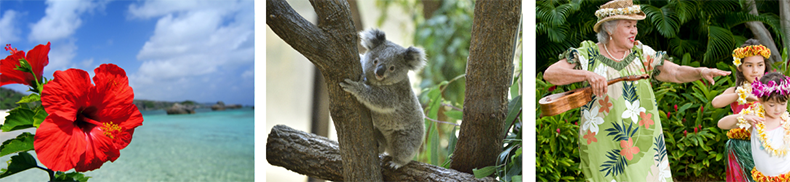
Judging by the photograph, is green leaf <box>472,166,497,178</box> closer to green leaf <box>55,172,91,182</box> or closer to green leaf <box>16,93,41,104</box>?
green leaf <box>55,172,91,182</box>

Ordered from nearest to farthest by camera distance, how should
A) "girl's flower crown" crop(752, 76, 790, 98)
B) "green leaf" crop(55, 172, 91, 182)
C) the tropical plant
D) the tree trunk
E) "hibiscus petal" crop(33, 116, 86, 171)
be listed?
"hibiscus petal" crop(33, 116, 86, 171)
"green leaf" crop(55, 172, 91, 182)
"girl's flower crown" crop(752, 76, 790, 98)
the tropical plant
the tree trunk

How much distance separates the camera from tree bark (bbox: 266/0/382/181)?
1.48 meters

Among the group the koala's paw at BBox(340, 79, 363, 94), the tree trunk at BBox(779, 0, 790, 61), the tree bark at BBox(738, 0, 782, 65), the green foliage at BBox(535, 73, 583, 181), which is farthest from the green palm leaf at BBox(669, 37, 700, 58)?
the koala's paw at BBox(340, 79, 363, 94)

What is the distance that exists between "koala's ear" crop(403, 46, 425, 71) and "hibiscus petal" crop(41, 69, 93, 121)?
0.95 meters

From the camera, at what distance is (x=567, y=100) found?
1.54 metres

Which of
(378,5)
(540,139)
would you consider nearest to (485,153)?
(378,5)

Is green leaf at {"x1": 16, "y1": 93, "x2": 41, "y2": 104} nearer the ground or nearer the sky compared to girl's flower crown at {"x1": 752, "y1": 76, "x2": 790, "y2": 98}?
nearer the ground

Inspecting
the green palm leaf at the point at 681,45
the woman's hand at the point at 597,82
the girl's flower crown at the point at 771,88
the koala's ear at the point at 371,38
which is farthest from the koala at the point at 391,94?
the green palm leaf at the point at 681,45

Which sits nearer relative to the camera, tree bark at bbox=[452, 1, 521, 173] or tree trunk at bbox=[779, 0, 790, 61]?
tree bark at bbox=[452, 1, 521, 173]

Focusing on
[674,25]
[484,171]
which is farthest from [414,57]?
[674,25]

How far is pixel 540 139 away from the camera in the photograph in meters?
2.79

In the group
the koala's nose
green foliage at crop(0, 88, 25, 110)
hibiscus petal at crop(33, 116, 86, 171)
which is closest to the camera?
hibiscus petal at crop(33, 116, 86, 171)

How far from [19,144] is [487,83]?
1.45 metres

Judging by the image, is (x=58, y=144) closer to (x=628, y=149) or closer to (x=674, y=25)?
(x=628, y=149)
